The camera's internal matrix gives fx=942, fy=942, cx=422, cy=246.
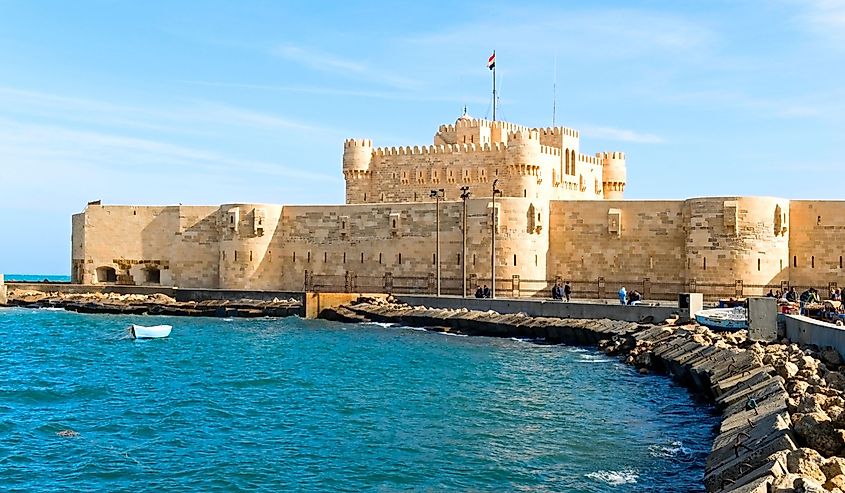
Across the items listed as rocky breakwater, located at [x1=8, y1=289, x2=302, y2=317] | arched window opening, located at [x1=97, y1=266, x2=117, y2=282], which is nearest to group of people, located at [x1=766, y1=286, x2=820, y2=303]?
rocky breakwater, located at [x1=8, y1=289, x2=302, y2=317]

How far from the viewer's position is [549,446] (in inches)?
568

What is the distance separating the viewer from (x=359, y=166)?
149 ft

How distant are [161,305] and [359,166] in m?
11.6

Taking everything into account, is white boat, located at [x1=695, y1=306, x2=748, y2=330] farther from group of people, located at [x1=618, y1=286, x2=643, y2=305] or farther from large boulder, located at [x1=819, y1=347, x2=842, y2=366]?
large boulder, located at [x1=819, y1=347, x2=842, y2=366]

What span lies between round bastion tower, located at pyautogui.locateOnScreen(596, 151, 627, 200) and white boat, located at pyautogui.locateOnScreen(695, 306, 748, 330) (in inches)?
861

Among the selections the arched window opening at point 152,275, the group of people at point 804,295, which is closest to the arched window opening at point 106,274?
the arched window opening at point 152,275

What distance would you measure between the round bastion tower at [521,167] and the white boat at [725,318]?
1529 cm

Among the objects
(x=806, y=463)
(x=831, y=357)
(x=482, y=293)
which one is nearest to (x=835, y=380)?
(x=831, y=357)

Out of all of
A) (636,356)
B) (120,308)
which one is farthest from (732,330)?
(120,308)

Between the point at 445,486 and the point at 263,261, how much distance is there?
99.0ft

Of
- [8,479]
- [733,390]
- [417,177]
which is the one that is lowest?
[8,479]

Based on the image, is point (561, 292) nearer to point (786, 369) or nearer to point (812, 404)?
point (786, 369)

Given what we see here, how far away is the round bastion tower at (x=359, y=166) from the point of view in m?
45.5

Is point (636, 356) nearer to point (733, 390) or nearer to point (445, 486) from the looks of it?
point (733, 390)
